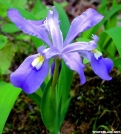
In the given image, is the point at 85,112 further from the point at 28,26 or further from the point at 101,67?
the point at 28,26

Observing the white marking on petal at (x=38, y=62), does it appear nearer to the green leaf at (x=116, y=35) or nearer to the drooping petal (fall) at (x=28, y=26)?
the drooping petal (fall) at (x=28, y=26)

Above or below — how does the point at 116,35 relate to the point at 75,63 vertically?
below

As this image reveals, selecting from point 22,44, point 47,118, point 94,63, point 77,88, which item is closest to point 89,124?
point 77,88

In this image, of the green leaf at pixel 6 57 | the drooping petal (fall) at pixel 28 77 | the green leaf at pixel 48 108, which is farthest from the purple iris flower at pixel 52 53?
the green leaf at pixel 6 57

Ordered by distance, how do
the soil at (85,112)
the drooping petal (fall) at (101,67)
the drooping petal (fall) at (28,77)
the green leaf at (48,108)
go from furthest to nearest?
1. the soil at (85,112)
2. the green leaf at (48,108)
3. the drooping petal (fall) at (101,67)
4. the drooping petal (fall) at (28,77)

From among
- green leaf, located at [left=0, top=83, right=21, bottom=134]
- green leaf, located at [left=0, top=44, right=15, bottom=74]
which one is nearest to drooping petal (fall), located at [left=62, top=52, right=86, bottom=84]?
green leaf, located at [left=0, top=83, right=21, bottom=134]

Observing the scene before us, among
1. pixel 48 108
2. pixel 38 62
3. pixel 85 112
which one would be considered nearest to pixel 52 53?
pixel 38 62

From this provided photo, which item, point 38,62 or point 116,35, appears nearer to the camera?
Answer: point 38,62
